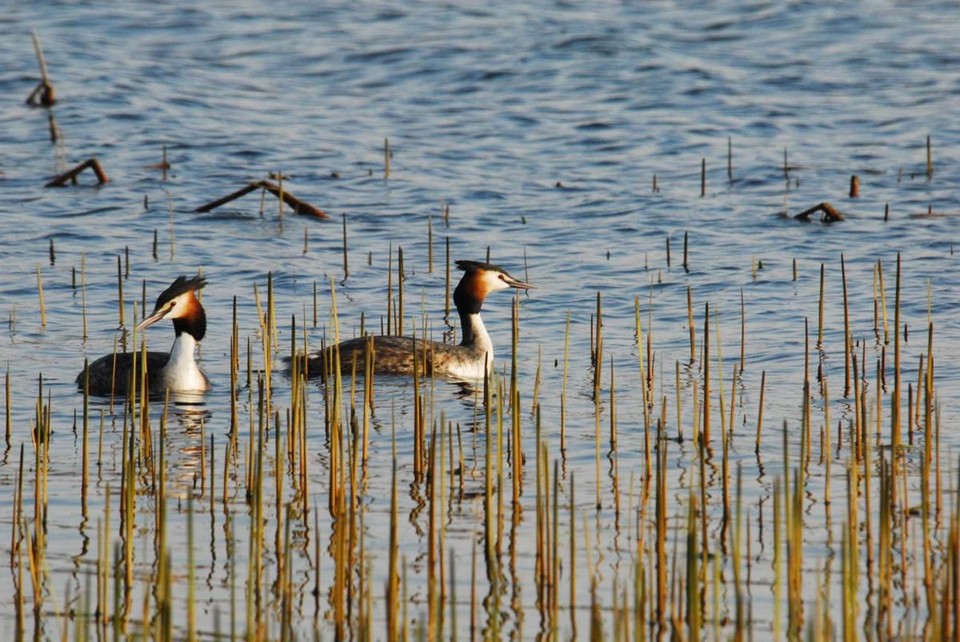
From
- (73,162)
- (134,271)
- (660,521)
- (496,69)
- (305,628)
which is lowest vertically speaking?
(305,628)

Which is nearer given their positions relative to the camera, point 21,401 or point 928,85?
point 21,401

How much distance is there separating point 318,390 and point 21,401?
1808mm

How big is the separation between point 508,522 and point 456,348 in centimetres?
447

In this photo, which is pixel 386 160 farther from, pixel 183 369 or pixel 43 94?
pixel 183 369

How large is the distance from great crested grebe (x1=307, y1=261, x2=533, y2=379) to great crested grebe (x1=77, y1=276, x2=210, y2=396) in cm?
80

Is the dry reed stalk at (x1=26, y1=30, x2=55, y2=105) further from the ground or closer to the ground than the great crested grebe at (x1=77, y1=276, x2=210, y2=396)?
further from the ground

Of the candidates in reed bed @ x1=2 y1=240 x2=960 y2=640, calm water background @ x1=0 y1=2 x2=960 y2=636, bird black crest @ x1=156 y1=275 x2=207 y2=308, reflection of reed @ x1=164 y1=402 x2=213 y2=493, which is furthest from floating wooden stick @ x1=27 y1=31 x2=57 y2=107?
reed bed @ x1=2 y1=240 x2=960 y2=640

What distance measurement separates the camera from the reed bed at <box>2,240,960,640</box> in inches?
213

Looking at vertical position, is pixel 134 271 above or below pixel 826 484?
above

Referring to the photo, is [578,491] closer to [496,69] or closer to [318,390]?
[318,390]

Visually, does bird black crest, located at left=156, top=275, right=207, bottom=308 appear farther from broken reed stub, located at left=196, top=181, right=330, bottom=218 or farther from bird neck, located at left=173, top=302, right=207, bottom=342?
broken reed stub, located at left=196, top=181, right=330, bottom=218

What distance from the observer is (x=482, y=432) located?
898 cm

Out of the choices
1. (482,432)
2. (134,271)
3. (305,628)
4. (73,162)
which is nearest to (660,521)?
(305,628)

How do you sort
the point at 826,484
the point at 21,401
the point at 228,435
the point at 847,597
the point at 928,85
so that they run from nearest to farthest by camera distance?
the point at 847,597, the point at 826,484, the point at 228,435, the point at 21,401, the point at 928,85
